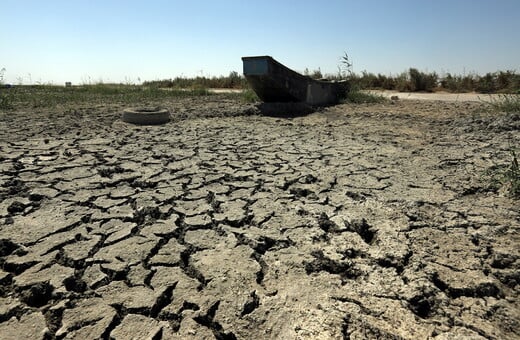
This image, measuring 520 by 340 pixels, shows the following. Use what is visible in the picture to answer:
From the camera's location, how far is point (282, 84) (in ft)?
23.7

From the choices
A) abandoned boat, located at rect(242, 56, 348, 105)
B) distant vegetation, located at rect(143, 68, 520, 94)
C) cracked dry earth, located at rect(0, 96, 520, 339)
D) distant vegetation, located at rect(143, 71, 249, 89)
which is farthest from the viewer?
distant vegetation, located at rect(143, 71, 249, 89)

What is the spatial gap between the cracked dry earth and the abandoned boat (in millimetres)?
3120

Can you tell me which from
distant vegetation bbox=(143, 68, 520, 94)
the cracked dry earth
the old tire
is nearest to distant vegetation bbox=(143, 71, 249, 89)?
distant vegetation bbox=(143, 68, 520, 94)

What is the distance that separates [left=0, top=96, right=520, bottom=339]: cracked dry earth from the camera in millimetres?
1512

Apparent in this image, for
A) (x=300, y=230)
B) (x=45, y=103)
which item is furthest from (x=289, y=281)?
(x=45, y=103)

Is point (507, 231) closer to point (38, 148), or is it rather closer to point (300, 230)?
point (300, 230)

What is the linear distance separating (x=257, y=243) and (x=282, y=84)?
218 inches

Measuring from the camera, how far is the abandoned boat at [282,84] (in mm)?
6863

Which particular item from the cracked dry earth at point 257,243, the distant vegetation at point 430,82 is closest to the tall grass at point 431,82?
the distant vegetation at point 430,82

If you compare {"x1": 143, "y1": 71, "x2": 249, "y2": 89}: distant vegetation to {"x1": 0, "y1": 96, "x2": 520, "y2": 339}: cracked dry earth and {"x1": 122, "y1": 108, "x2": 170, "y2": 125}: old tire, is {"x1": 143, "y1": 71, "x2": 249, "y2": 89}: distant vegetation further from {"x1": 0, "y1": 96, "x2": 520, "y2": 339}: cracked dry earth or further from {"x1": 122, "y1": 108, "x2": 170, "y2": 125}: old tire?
{"x1": 0, "y1": 96, "x2": 520, "y2": 339}: cracked dry earth

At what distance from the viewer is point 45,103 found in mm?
8250

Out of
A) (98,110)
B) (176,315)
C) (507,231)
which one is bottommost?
(176,315)

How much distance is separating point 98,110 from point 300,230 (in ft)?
21.1

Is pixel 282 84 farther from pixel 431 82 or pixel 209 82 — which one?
pixel 209 82
